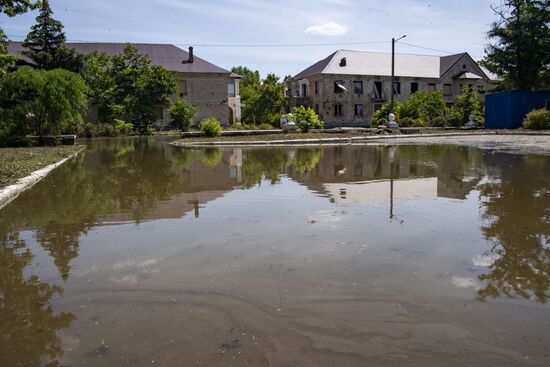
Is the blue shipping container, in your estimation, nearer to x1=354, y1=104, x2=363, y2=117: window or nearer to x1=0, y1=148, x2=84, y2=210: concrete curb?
x1=354, y1=104, x2=363, y2=117: window

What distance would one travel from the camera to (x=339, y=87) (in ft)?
194

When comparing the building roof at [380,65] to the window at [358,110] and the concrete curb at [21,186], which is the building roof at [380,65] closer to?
Result: the window at [358,110]

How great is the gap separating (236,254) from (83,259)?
1.83m

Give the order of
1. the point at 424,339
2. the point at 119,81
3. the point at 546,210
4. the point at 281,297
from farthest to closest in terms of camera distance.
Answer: the point at 119,81
the point at 546,210
the point at 281,297
the point at 424,339

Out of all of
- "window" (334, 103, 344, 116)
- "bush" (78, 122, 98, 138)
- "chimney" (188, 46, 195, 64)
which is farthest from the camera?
"window" (334, 103, 344, 116)

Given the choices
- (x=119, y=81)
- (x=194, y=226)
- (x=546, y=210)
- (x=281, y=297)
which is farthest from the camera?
(x=119, y=81)

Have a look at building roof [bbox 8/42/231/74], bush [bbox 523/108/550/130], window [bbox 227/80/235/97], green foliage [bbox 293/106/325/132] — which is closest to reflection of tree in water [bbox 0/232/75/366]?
green foliage [bbox 293/106/325/132]

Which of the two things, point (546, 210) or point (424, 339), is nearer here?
point (424, 339)

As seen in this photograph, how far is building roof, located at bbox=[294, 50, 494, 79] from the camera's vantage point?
5994 cm

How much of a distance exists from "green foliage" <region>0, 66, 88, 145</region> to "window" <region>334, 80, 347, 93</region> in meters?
38.2

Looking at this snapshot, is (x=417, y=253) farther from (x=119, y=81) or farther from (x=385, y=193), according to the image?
(x=119, y=81)

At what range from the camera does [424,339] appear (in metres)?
3.67

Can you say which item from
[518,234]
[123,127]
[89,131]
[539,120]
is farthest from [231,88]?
[518,234]

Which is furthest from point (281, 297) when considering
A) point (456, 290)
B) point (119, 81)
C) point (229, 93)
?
point (229, 93)
